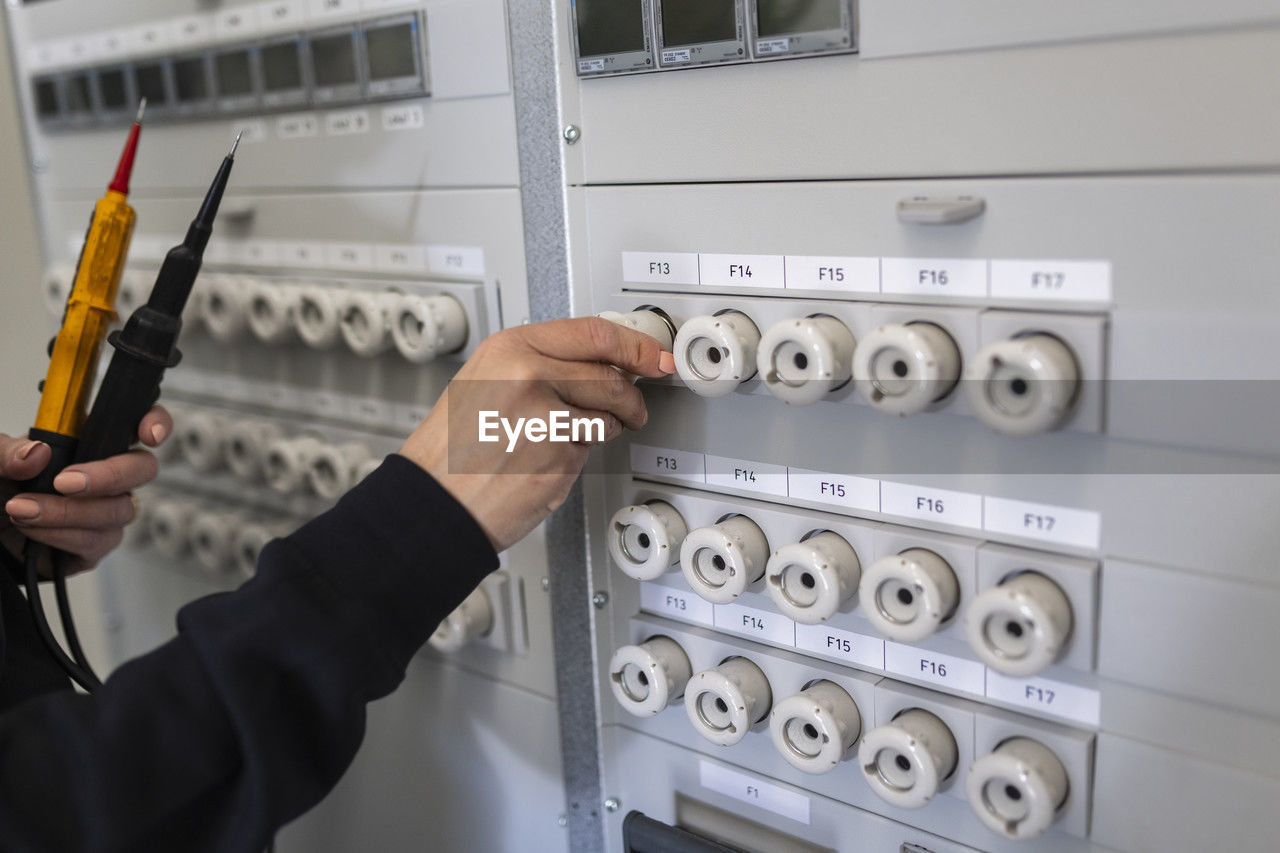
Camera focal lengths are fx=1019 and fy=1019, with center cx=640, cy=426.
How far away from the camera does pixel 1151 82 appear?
506 mm

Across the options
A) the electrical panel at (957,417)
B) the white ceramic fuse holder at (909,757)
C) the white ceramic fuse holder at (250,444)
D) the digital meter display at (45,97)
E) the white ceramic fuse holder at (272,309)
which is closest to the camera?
the electrical panel at (957,417)

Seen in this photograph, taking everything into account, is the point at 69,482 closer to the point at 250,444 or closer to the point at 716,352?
the point at 250,444

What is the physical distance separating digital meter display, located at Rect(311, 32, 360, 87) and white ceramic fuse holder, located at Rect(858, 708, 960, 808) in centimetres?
66

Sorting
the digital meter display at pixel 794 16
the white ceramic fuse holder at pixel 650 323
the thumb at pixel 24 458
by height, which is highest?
the digital meter display at pixel 794 16

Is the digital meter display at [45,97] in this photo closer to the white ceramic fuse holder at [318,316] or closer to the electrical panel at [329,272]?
the electrical panel at [329,272]

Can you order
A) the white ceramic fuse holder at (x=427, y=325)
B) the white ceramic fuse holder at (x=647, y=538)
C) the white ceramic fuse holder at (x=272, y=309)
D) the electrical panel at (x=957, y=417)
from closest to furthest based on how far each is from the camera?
the electrical panel at (x=957, y=417) < the white ceramic fuse holder at (x=647, y=538) < the white ceramic fuse holder at (x=427, y=325) < the white ceramic fuse holder at (x=272, y=309)

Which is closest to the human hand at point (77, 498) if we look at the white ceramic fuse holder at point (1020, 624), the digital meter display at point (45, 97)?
the digital meter display at point (45, 97)

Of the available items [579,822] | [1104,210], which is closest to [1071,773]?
[1104,210]

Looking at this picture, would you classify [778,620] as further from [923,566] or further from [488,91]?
[488,91]

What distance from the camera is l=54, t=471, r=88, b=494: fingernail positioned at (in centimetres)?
83

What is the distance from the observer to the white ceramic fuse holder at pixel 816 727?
0.65 meters

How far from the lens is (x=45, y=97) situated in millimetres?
1165

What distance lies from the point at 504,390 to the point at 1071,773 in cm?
41

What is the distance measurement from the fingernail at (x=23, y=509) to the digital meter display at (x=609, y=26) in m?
0.57
